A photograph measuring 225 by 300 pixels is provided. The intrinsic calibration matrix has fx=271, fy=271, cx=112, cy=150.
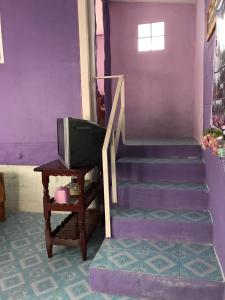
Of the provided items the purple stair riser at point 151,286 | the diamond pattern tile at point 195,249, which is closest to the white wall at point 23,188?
the purple stair riser at point 151,286

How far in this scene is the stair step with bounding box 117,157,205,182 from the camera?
2840 millimetres

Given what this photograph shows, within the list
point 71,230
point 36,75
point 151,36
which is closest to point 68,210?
point 71,230

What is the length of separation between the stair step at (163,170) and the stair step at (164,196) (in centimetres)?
13

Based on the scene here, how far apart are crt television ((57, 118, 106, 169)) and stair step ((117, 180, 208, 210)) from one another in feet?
1.47

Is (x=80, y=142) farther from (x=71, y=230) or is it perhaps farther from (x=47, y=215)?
(x=71, y=230)

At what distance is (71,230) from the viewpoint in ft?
8.25

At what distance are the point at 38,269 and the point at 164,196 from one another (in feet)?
4.21

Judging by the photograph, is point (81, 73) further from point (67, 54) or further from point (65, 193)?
point (65, 193)

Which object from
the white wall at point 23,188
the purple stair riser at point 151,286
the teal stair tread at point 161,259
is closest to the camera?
the purple stair riser at point 151,286

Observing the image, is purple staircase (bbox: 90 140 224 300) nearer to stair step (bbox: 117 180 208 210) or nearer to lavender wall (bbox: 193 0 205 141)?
stair step (bbox: 117 180 208 210)

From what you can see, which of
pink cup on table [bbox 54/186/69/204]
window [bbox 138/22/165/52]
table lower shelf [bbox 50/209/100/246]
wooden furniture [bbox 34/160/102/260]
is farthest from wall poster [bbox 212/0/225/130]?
window [bbox 138/22/165/52]

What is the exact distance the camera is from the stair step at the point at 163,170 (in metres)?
2.84

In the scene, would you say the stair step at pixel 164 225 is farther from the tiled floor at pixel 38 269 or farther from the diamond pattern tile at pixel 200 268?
the tiled floor at pixel 38 269

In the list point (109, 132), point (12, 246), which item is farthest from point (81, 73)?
point (12, 246)
